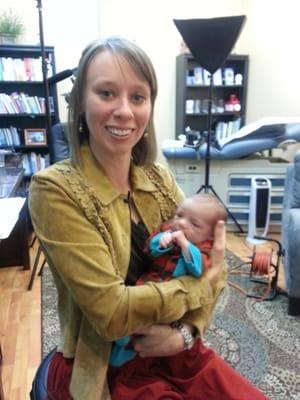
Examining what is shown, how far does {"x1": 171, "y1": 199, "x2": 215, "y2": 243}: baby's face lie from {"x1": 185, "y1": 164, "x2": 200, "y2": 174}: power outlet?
2.59 m

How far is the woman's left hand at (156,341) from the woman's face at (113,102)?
436mm

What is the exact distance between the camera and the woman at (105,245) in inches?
30.1

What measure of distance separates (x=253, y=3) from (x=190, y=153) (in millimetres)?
2328

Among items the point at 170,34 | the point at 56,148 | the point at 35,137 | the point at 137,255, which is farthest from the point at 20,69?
the point at 137,255

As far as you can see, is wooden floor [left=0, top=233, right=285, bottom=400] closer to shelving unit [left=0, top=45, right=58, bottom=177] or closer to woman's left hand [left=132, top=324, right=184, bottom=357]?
woman's left hand [left=132, top=324, right=184, bottom=357]

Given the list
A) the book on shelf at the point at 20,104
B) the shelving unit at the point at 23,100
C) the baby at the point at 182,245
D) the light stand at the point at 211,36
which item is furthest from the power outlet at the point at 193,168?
the baby at the point at 182,245

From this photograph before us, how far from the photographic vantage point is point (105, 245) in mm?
811

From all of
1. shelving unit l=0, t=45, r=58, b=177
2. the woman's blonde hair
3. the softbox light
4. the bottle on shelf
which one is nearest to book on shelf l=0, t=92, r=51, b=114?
shelving unit l=0, t=45, r=58, b=177

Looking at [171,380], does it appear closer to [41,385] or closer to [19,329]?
[41,385]

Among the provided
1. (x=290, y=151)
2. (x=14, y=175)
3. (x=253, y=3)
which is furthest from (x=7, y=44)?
(x=290, y=151)

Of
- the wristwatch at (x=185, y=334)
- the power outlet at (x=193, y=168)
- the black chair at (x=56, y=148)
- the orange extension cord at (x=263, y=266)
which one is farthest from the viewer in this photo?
the power outlet at (x=193, y=168)

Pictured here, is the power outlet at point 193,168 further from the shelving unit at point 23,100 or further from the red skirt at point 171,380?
the red skirt at point 171,380

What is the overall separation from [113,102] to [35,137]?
3.37 m

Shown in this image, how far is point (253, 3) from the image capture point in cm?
443
